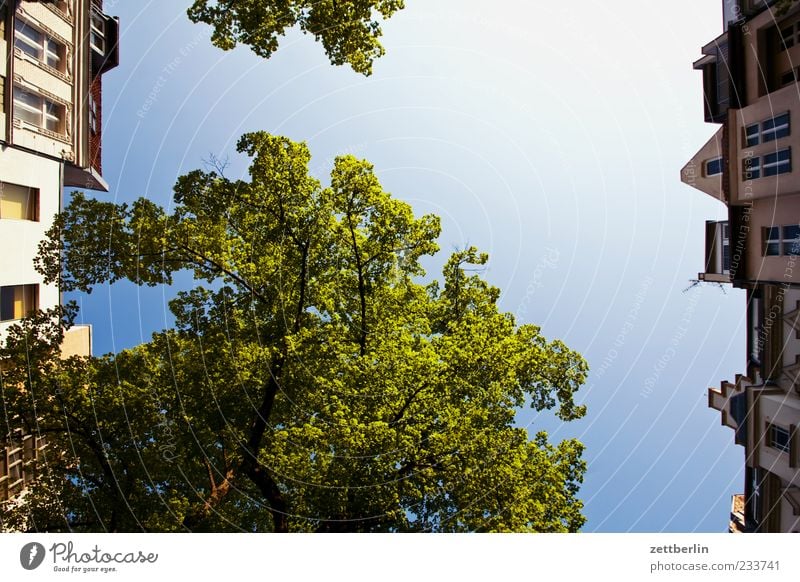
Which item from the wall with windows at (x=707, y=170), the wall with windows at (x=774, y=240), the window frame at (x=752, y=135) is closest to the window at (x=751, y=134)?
the window frame at (x=752, y=135)

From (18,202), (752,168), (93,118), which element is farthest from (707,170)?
(18,202)

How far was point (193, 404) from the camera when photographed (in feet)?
40.5

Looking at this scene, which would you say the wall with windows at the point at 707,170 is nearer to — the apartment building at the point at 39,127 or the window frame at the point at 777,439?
the window frame at the point at 777,439

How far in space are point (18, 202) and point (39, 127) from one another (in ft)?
9.61

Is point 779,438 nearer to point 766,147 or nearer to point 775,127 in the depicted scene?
point 766,147

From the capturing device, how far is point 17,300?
1230 cm

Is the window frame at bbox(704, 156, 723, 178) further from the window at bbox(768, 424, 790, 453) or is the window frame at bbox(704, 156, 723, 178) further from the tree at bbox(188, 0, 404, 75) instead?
the tree at bbox(188, 0, 404, 75)

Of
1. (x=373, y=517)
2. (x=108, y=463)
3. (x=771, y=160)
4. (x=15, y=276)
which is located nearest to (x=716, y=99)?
(x=771, y=160)

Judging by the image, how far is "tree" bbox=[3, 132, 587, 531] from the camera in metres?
10.1

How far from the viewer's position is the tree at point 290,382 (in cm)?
1010

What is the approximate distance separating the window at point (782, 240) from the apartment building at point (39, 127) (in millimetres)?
22154

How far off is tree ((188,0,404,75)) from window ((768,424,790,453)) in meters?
16.9

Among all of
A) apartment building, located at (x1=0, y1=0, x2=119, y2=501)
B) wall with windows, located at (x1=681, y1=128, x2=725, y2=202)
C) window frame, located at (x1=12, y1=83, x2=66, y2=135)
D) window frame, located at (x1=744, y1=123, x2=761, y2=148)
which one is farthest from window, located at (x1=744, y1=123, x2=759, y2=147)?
window frame, located at (x1=12, y1=83, x2=66, y2=135)
